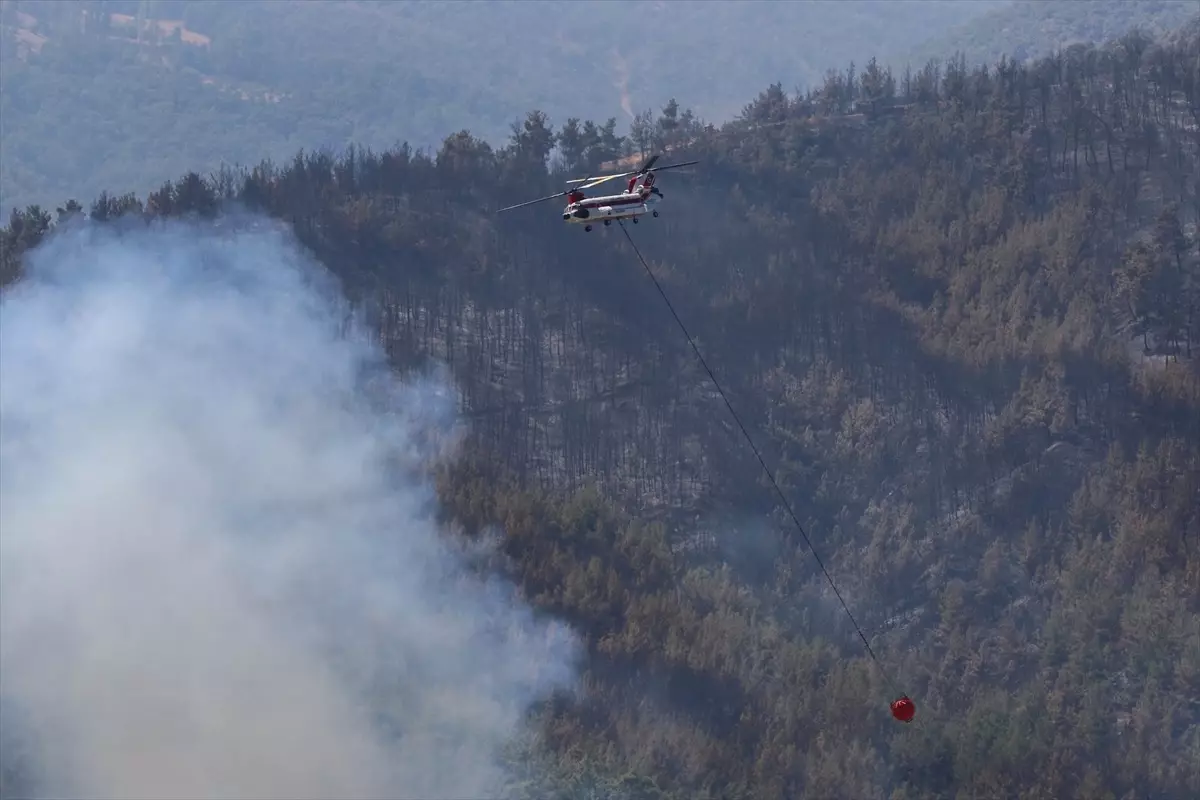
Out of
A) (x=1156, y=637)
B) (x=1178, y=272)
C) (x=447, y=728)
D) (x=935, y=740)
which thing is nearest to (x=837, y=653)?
(x=935, y=740)

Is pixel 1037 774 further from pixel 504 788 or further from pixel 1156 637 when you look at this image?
pixel 504 788

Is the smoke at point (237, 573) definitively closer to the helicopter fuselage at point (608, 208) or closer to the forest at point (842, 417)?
the forest at point (842, 417)

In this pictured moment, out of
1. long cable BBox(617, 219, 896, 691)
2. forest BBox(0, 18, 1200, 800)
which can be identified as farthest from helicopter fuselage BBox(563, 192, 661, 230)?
long cable BBox(617, 219, 896, 691)

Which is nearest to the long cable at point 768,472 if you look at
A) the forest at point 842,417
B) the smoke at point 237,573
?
the forest at point 842,417

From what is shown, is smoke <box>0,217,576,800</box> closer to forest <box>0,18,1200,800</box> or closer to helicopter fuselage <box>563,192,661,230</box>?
forest <box>0,18,1200,800</box>

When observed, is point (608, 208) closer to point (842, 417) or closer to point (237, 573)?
point (237, 573)
